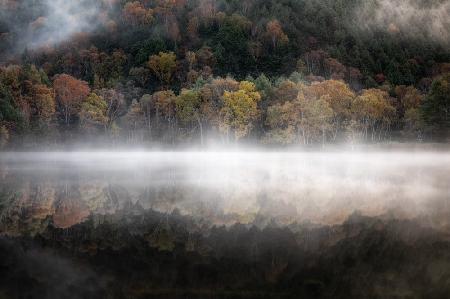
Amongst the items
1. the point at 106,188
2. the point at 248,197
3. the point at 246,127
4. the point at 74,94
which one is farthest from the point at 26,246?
the point at 74,94

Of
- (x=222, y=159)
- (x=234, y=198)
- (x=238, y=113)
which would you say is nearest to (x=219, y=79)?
(x=238, y=113)

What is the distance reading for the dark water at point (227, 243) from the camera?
429 inches

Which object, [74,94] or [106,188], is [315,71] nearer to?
[74,94]

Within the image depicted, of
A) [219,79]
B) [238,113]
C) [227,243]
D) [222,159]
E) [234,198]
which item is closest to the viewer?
[227,243]

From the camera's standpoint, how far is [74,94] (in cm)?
10369

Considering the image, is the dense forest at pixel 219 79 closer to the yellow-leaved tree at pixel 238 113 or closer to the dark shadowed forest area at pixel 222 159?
the yellow-leaved tree at pixel 238 113

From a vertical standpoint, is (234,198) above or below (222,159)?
below

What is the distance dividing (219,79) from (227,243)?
8256cm

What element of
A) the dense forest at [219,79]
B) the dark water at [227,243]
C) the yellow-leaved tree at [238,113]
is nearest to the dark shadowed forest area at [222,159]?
the dark water at [227,243]

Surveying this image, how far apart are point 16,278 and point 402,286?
8886 millimetres

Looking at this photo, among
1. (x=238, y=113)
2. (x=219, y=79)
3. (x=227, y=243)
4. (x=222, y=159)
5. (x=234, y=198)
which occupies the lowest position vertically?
(x=227, y=243)

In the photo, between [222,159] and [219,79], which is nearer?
[222,159]

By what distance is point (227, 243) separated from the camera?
14.8m

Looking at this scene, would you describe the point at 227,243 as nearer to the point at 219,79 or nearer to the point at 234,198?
the point at 234,198
